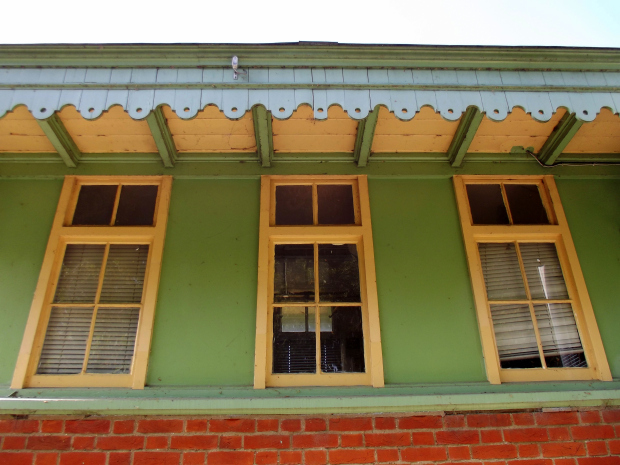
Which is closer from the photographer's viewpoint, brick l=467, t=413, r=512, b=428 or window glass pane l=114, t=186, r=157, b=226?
brick l=467, t=413, r=512, b=428

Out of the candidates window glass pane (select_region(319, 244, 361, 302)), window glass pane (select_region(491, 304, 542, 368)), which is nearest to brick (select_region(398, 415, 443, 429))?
window glass pane (select_region(491, 304, 542, 368))

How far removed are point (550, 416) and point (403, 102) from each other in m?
2.32

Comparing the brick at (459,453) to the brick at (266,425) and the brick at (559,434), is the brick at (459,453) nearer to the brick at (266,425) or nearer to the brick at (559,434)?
the brick at (559,434)

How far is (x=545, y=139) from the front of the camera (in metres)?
3.52

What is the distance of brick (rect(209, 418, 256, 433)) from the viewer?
8.82 ft

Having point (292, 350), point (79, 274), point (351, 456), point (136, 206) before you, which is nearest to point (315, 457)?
point (351, 456)

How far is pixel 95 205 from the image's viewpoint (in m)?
3.44

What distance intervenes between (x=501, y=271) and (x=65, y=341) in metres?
3.38

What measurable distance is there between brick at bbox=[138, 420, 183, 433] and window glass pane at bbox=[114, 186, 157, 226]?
59.1 inches

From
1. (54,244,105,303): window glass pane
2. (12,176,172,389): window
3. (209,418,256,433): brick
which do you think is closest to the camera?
(209,418,256,433): brick

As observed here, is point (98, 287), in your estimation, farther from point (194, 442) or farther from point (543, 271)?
point (543, 271)

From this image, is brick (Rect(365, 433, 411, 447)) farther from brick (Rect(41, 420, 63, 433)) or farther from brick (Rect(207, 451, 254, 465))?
brick (Rect(41, 420, 63, 433))

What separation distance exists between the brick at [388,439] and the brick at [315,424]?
292 millimetres

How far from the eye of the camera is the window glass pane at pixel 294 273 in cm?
316
